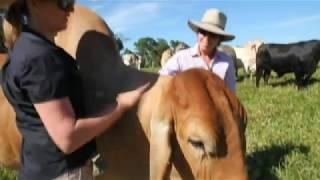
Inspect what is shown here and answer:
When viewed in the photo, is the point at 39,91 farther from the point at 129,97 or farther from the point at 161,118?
the point at 161,118

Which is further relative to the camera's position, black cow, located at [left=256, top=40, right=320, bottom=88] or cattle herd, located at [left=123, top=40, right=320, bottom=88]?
black cow, located at [left=256, top=40, right=320, bottom=88]

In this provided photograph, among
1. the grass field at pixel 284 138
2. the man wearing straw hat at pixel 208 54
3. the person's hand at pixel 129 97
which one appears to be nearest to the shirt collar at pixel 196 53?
the man wearing straw hat at pixel 208 54

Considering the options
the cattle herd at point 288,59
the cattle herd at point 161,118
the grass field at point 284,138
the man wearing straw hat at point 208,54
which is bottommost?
the cattle herd at point 288,59

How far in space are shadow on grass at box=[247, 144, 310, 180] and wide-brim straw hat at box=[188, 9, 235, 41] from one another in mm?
1564

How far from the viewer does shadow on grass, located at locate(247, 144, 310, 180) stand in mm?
6789

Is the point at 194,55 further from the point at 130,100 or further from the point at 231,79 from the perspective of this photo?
the point at 130,100

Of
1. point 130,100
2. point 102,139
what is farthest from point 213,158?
point 102,139

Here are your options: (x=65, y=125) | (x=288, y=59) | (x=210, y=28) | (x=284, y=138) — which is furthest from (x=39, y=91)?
(x=288, y=59)

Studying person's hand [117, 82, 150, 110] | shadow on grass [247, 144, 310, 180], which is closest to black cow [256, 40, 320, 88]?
shadow on grass [247, 144, 310, 180]

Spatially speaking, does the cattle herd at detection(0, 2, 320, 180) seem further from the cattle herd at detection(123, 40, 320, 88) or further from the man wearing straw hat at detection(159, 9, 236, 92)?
the cattle herd at detection(123, 40, 320, 88)

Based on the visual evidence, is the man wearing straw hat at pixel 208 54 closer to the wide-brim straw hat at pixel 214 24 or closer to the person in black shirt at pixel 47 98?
the wide-brim straw hat at pixel 214 24

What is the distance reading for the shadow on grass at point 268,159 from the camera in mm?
6789

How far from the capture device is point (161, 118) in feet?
11.5

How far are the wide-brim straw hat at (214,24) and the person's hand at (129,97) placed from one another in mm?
2380
